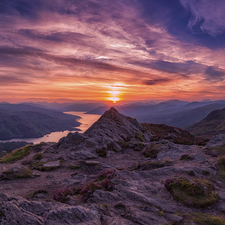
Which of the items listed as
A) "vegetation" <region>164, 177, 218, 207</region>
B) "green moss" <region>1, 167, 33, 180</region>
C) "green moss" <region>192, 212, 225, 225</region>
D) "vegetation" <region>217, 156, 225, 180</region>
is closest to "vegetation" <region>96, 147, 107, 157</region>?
"green moss" <region>1, 167, 33, 180</region>

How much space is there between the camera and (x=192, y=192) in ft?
44.8

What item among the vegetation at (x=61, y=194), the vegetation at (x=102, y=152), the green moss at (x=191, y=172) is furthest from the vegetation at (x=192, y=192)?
the vegetation at (x=102, y=152)

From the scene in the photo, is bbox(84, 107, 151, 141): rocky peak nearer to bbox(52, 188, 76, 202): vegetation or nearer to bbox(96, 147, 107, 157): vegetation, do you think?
bbox(96, 147, 107, 157): vegetation

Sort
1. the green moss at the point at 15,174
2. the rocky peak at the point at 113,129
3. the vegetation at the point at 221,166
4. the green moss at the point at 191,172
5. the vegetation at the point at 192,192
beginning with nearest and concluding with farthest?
1. the vegetation at the point at 192,192
2. the green moss at the point at 191,172
3. the vegetation at the point at 221,166
4. the green moss at the point at 15,174
5. the rocky peak at the point at 113,129

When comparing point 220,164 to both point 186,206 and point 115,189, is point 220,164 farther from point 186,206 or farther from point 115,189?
point 115,189

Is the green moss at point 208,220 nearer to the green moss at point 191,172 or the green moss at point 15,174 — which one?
the green moss at point 191,172

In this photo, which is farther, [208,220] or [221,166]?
[221,166]

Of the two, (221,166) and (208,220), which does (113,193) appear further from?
(221,166)

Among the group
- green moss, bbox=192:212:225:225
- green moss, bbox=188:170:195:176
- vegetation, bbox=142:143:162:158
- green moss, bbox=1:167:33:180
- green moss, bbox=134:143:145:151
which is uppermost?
green moss, bbox=192:212:225:225

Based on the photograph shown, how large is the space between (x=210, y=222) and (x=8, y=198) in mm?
14121

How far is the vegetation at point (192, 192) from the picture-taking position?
41.5 ft

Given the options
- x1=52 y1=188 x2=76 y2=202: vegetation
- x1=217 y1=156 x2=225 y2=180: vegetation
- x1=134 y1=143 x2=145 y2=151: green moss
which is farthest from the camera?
x1=134 y1=143 x2=145 y2=151: green moss

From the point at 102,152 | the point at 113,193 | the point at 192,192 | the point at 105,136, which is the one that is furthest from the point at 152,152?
the point at 113,193

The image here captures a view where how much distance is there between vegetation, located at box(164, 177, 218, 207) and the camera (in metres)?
12.6
